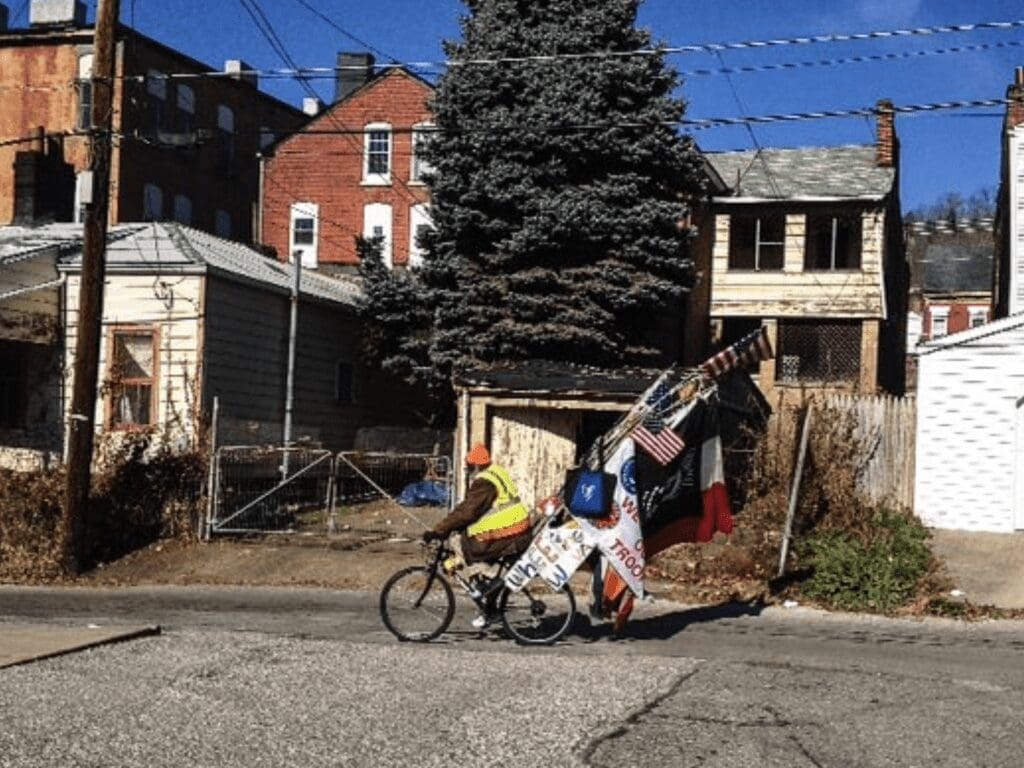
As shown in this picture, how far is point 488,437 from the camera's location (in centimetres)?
2339

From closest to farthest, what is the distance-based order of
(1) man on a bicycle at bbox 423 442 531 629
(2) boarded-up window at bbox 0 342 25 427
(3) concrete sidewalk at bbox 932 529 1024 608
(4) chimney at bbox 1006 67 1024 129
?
(1) man on a bicycle at bbox 423 442 531 629 < (3) concrete sidewalk at bbox 932 529 1024 608 < (2) boarded-up window at bbox 0 342 25 427 < (4) chimney at bbox 1006 67 1024 129

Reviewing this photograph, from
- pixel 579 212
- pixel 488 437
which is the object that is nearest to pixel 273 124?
pixel 579 212

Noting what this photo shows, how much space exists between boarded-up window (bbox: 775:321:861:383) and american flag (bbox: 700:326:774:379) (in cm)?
2070

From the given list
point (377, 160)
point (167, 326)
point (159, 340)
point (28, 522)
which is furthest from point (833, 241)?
point (28, 522)

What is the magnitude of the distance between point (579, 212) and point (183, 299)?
24.9 feet

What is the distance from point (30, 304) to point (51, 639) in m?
14.3

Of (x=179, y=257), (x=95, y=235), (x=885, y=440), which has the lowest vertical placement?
(x=885, y=440)

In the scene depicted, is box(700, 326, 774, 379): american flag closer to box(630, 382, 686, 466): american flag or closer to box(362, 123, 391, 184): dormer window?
box(630, 382, 686, 466): american flag

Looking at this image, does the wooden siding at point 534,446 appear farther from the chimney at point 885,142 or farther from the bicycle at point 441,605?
the chimney at point 885,142

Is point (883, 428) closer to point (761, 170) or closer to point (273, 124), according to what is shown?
point (761, 170)

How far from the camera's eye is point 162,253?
2677cm

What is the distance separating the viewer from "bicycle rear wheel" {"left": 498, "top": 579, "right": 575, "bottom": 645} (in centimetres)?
1383

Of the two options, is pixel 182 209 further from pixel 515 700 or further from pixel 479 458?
pixel 515 700

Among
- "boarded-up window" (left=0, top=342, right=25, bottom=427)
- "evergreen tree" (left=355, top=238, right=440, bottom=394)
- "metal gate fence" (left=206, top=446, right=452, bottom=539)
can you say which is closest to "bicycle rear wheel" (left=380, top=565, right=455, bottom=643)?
"metal gate fence" (left=206, top=446, right=452, bottom=539)
